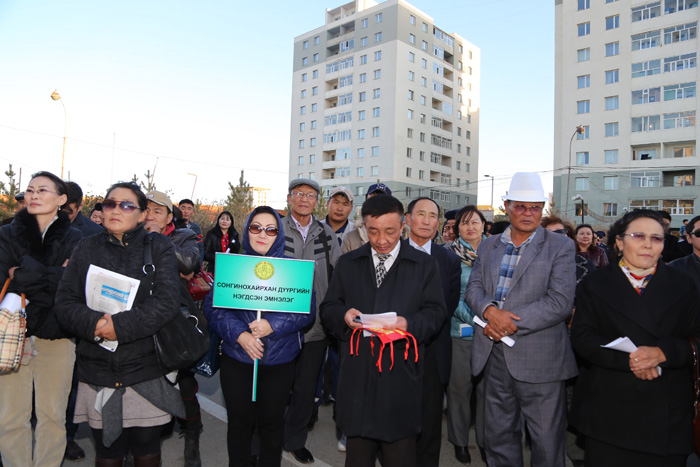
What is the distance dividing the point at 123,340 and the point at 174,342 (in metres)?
0.33

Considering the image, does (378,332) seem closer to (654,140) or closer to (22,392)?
(22,392)

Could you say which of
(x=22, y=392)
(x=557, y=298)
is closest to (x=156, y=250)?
(x=22, y=392)

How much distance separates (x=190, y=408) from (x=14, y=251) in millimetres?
1898

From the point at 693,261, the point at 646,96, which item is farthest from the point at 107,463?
the point at 646,96

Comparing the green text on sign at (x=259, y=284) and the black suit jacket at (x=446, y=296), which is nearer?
the green text on sign at (x=259, y=284)

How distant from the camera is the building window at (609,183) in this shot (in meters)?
42.5

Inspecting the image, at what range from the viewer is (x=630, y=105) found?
137ft

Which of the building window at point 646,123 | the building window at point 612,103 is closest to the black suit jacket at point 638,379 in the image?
the building window at point 646,123

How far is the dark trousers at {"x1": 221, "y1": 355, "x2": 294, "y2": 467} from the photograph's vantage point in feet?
11.0

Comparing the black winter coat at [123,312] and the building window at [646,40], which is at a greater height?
the building window at [646,40]

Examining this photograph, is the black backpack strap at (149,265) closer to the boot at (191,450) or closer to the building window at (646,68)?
the boot at (191,450)

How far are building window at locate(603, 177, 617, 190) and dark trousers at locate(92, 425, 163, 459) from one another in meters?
47.3

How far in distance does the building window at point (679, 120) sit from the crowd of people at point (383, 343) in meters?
46.3

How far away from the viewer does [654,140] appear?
41.1 meters
